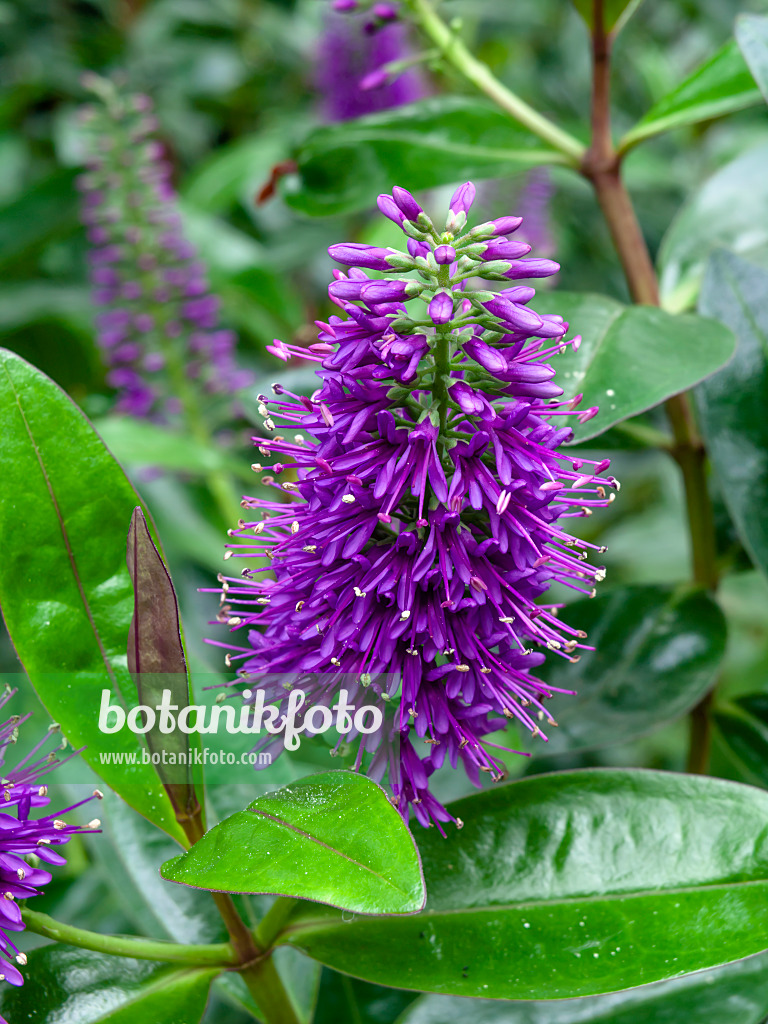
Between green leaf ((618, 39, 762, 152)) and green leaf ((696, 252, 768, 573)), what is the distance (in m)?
0.21

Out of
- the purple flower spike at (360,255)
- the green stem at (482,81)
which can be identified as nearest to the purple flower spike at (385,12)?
the green stem at (482,81)

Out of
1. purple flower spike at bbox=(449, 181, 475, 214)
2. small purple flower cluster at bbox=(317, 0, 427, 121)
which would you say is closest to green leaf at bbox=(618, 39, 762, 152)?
purple flower spike at bbox=(449, 181, 475, 214)

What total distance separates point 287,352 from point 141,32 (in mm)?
2510

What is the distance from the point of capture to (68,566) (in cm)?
80

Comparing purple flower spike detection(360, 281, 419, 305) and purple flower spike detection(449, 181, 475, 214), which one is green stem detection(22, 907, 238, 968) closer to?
purple flower spike detection(360, 281, 419, 305)

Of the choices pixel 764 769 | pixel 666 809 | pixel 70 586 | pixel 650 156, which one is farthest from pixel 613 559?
pixel 70 586

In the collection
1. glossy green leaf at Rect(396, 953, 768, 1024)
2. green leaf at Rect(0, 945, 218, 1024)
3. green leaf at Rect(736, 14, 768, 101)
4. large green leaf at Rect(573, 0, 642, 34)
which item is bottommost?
glossy green leaf at Rect(396, 953, 768, 1024)

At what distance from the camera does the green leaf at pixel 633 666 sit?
1.02m

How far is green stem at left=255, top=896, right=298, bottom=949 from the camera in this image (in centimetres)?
80

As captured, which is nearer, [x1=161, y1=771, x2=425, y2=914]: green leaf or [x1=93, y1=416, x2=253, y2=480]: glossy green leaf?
[x1=161, y1=771, x2=425, y2=914]: green leaf

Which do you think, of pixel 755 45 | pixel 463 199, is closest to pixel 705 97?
pixel 755 45

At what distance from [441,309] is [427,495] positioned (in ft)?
0.50

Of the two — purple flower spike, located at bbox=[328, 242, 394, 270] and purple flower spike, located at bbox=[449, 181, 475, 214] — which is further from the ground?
purple flower spike, located at bbox=[449, 181, 475, 214]

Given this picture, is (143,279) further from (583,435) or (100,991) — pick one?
(100,991)
